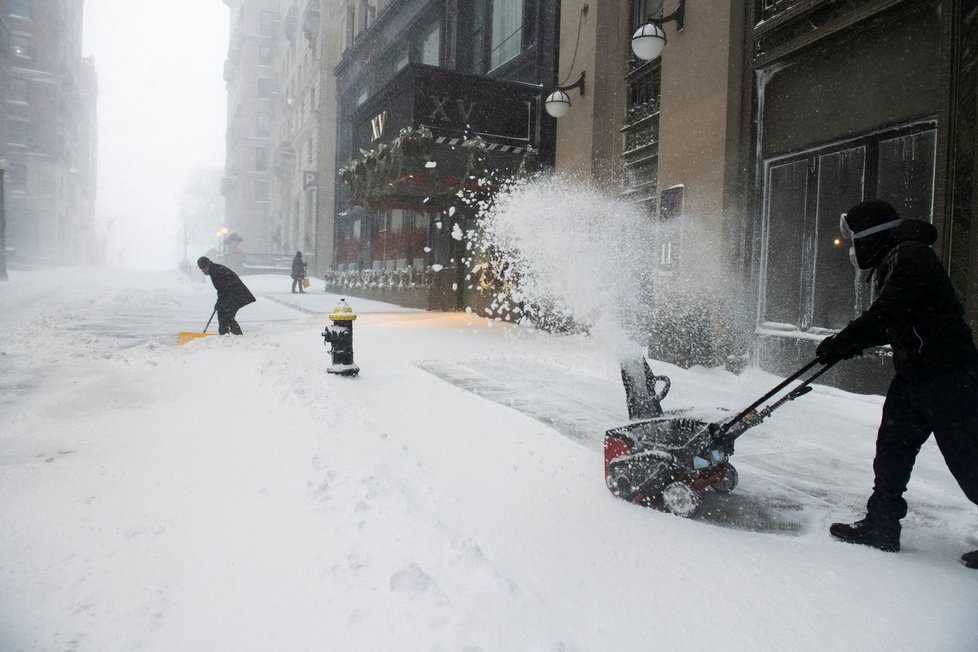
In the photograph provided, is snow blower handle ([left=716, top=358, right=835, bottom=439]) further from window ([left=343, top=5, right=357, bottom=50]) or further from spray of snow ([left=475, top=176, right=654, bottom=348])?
window ([left=343, top=5, right=357, bottom=50])

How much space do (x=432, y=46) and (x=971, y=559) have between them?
19816mm

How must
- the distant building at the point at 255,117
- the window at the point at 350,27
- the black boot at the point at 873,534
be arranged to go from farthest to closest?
the distant building at the point at 255,117
the window at the point at 350,27
the black boot at the point at 873,534

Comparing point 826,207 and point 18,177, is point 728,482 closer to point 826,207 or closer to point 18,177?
point 826,207

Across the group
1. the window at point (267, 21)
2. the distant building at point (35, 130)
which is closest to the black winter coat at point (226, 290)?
the distant building at point (35, 130)

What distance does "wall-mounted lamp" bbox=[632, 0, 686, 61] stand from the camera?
340 inches

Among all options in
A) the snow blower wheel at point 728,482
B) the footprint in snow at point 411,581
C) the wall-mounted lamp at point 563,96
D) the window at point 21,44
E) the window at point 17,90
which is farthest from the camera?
the window at point 21,44

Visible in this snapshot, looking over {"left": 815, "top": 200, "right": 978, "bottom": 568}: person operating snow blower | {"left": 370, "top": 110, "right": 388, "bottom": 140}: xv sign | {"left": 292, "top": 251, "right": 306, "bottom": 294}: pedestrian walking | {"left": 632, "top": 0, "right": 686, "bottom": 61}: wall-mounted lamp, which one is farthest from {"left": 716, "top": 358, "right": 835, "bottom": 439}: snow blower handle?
{"left": 292, "top": 251, "right": 306, "bottom": 294}: pedestrian walking

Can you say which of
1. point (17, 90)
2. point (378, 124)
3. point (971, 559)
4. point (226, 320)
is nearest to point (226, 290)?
point (226, 320)

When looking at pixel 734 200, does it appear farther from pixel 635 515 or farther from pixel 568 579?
pixel 568 579

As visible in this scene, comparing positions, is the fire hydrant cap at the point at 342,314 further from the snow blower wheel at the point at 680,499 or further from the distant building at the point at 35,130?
the distant building at the point at 35,130

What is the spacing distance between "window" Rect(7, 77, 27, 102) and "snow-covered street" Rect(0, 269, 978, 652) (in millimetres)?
64056

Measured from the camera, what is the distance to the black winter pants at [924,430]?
109 inches

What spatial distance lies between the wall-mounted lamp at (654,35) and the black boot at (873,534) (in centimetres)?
745

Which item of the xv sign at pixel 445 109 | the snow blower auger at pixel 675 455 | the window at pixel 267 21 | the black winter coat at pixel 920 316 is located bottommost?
the snow blower auger at pixel 675 455
